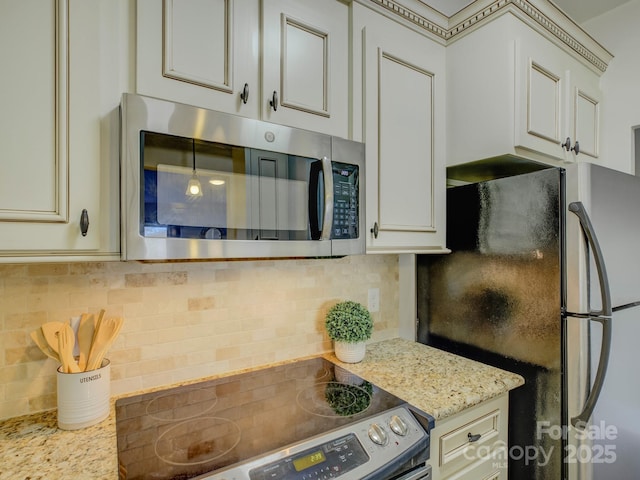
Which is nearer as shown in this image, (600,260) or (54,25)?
(54,25)

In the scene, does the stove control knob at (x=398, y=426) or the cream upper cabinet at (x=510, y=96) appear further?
→ the cream upper cabinet at (x=510, y=96)

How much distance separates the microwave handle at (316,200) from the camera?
3.50 ft

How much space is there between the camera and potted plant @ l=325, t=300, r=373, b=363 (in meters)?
1.39

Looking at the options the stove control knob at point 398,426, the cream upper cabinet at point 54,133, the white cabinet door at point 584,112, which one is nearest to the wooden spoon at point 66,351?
the cream upper cabinet at point 54,133

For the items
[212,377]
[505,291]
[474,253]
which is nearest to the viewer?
[212,377]

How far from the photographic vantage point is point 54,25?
77cm

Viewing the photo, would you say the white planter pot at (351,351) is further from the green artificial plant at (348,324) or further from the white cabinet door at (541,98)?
the white cabinet door at (541,98)

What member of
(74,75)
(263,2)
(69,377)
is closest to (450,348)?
(69,377)

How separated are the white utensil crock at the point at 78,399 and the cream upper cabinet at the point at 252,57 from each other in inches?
30.9

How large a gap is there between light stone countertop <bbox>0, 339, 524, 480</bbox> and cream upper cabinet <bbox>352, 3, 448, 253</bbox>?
48 centimetres

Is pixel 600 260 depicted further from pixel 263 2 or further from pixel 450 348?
pixel 263 2

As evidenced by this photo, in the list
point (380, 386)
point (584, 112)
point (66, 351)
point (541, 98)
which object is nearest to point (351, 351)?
point (380, 386)

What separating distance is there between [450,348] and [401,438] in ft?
2.50

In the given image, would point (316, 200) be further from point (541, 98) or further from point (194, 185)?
point (541, 98)
